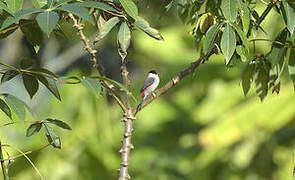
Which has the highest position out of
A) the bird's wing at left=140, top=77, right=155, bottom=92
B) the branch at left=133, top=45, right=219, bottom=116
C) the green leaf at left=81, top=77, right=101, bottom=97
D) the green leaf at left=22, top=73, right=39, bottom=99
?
the bird's wing at left=140, top=77, right=155, bottom=92

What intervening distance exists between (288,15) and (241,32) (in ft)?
0.40

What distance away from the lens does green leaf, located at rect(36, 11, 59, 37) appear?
773mm

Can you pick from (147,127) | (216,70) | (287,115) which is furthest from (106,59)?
(287,115)

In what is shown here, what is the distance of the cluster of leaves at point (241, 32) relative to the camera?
97 centimetres

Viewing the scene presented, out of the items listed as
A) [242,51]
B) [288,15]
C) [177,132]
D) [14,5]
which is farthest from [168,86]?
[177,132]

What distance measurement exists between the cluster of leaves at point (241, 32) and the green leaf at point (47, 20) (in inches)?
11.7

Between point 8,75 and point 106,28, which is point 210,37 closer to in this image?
point 106,28

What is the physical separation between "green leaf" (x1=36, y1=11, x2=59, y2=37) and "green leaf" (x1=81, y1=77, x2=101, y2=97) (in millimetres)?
140

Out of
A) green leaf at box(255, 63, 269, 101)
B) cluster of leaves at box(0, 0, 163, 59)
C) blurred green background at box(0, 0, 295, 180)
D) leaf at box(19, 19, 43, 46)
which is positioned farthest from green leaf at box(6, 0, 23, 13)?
blurred green background at box(0, 0, 295, 180)

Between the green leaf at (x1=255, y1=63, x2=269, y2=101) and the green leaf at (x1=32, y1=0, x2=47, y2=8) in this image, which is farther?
the green leaf at (x1=255, y1=63, x2=269, y2=101)

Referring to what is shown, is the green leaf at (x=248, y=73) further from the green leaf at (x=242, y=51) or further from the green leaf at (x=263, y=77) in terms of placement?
the green leaf at (x=242, y=51)

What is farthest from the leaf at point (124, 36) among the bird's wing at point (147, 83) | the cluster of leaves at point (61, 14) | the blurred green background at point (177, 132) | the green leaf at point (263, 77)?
the blurred green background at point (177, 132)

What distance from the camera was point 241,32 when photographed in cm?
98

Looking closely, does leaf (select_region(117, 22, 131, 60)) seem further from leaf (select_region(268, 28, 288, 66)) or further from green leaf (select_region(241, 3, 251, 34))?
leaf (select_region(268, 28, 288, 66))
